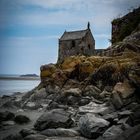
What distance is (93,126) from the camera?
53.5 ft

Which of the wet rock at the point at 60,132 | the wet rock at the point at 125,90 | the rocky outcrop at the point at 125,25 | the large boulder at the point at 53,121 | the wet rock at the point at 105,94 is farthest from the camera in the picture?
the rocky outcrop at the point at 125,25

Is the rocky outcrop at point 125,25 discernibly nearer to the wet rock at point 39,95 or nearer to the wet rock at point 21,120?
the wet rock at point 39,95

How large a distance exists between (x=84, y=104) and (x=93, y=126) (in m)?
9.66

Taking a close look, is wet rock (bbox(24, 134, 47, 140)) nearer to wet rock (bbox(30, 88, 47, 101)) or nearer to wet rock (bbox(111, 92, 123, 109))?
wet rock (bbox(111, 92, 123, 109))

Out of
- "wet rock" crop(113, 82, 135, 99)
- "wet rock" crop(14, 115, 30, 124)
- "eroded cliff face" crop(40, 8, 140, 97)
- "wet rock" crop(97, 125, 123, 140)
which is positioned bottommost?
"wet rock" crop(14, 115, 30, 124)

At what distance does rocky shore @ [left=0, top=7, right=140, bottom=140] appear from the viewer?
53.2 ft

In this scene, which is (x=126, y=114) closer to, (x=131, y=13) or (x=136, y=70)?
(x=136, y=70)

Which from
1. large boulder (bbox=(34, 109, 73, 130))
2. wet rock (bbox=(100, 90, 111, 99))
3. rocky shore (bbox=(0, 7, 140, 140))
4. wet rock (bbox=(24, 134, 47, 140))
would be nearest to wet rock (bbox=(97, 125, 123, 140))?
rocky shore (bbox=(0, 7, 140, 140))

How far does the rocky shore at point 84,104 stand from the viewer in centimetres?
1620

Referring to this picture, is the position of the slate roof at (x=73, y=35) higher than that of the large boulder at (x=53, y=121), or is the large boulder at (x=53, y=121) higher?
the slate roof at (x=73, y=35)

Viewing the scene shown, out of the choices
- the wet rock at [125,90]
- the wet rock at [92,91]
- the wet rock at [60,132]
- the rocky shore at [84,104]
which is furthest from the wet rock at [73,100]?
the wet rock at [60,132]

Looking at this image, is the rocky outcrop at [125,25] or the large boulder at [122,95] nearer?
the large boulder at [122,95]

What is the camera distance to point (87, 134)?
16203 millimetres

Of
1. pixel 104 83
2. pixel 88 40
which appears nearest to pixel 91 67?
pixel 104 83
